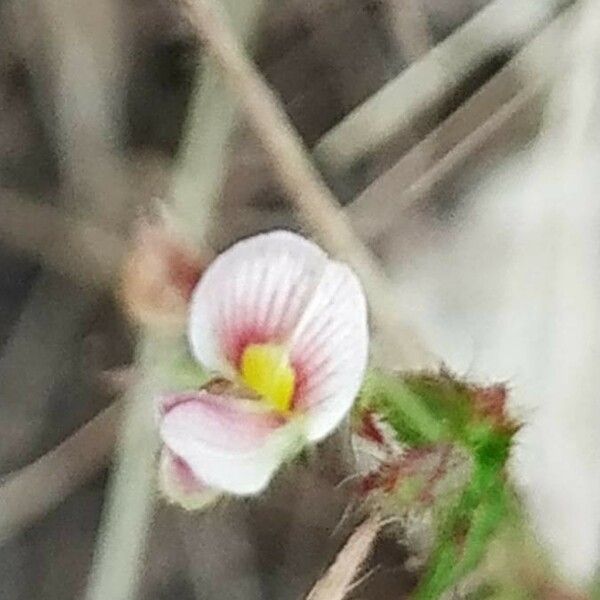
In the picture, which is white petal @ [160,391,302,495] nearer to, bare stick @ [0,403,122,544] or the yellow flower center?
the yellow flower center

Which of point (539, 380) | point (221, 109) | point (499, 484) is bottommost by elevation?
point (499, 484)

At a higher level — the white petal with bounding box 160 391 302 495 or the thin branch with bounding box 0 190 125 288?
the thin branch with bounding box 0 190 125 288

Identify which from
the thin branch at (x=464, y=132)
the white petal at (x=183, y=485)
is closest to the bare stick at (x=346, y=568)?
the white petal at (x=183, y=485)

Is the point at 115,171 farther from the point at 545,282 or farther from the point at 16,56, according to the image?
the point at 545,282

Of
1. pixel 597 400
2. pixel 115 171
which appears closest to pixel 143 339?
pixel 115 171

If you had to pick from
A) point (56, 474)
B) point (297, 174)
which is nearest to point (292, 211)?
point (297, 174)

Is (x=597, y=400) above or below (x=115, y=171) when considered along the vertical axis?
below

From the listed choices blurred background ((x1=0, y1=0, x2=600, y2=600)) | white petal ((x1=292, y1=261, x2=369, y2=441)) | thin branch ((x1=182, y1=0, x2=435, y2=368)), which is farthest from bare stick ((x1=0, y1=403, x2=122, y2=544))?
white petal ((x1=292, y1=261, x2=369, y2=441))
